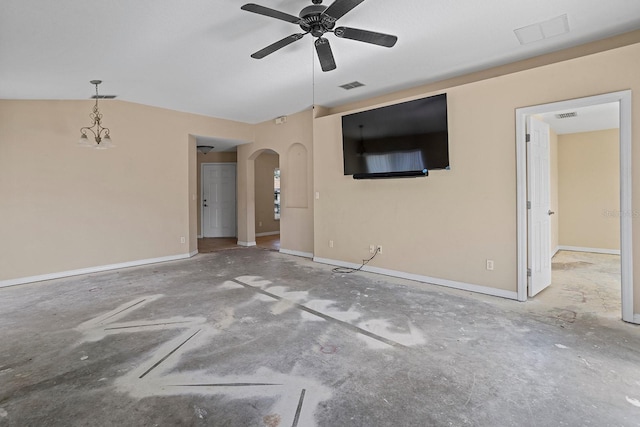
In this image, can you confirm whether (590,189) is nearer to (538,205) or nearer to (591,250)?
(591,250)

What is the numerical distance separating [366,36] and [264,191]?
6.78m

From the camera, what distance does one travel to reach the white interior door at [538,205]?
331cm

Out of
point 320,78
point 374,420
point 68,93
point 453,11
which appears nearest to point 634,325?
point 374,420

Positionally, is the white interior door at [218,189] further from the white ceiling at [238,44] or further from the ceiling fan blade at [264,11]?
the ceiling fan blade at [264,11]

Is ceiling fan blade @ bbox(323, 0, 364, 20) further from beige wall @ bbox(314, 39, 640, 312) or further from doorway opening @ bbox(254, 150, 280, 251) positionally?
doorway opening @ bbox(254, 150, 280, 251)

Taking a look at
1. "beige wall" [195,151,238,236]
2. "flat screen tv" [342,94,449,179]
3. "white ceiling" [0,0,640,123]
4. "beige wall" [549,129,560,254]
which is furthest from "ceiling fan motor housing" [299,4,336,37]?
"beige wall" [195,151,238,236]

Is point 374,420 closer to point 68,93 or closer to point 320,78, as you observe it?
point 320,78

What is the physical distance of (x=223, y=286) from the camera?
3.97 metres

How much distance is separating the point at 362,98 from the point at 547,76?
2.50 m

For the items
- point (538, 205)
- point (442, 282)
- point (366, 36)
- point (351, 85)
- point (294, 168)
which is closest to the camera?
point (366, 36)

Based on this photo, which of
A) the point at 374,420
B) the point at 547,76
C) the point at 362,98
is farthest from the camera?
the point at 362,98

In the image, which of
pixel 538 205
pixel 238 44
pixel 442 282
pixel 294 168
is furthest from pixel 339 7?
pixel 294 168

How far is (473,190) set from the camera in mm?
3648

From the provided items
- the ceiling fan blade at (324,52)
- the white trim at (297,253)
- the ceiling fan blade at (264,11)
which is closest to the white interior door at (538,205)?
the ceiling fan blade at (324,52)
